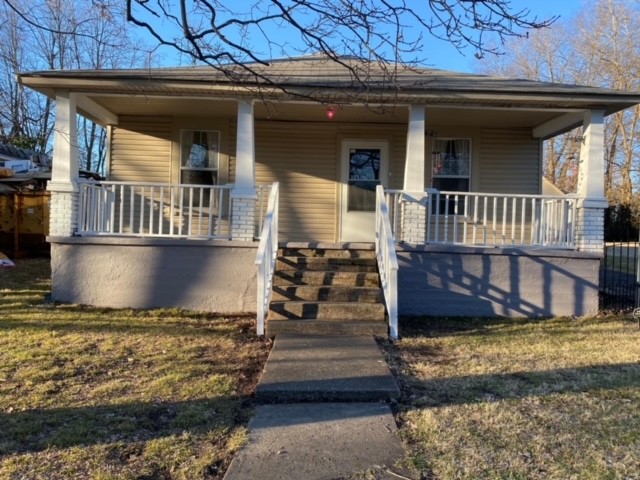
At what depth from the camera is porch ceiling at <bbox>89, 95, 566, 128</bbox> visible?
8156 mm

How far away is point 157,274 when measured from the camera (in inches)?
303

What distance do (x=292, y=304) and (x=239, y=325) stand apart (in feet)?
2.97

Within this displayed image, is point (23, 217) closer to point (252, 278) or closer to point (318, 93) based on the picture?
point (252, 278)

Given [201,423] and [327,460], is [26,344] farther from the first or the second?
[327,460]

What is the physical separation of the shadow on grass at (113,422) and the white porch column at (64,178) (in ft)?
14.5

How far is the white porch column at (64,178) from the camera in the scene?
24.9 feet

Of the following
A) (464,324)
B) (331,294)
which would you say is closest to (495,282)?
(464,324)

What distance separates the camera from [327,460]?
308 cm

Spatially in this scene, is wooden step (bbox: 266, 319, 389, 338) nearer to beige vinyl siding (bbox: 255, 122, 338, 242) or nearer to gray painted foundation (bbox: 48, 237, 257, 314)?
gray painted foundation (bbox: 48, 237, 257, 314)

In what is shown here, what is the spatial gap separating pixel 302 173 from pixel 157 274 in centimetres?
347

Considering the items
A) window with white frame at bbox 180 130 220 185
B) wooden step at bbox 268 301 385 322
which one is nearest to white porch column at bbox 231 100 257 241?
wooden step at bbox 268 301 385 322

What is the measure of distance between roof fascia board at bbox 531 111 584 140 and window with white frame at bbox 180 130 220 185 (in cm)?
590

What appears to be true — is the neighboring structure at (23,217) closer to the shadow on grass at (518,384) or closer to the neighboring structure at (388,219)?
the neighboring structure at (388,219)

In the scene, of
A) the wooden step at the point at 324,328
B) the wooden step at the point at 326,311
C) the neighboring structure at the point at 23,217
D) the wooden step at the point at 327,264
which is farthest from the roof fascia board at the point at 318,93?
the neighboring structure at the point at 23,217
